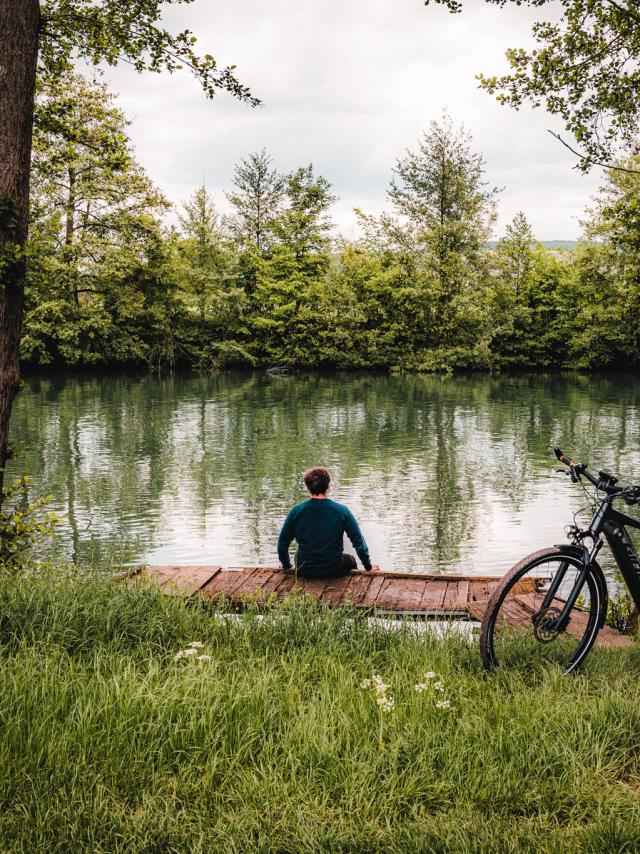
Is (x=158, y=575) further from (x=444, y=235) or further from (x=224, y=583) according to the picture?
(x=444, y=235)

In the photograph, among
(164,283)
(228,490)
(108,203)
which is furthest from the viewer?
(164,283)

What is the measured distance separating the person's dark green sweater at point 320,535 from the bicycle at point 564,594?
7.22 feet

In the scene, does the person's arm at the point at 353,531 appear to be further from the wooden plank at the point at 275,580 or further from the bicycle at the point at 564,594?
the bicycle at the point at 564,594

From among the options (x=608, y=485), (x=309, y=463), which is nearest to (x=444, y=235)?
(x=309, y=463)

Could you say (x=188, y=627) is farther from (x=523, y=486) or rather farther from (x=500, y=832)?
(x=523, y=486)

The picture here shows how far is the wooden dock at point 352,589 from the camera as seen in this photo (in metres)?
5.79

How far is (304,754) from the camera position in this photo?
3080 mm

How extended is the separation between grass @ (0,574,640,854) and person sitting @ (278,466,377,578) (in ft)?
6.94

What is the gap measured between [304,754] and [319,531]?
3.42 meters

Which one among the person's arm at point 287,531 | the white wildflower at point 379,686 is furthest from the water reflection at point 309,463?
the white wildflower at point 379,686

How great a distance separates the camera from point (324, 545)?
6535 millimetres

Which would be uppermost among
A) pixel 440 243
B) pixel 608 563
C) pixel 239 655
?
pixel 440 243

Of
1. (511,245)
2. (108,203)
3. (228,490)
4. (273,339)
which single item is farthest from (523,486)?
(511,245)

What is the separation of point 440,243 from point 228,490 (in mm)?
34320
